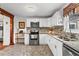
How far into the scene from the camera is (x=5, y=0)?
245 cm

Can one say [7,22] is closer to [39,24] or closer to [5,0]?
[39,24]

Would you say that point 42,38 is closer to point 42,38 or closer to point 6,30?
point 42,38

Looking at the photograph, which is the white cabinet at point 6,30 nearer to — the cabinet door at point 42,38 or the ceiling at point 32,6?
the ceiling at point 32,6

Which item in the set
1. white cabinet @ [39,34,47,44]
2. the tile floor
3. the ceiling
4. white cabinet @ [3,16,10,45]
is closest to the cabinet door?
white cabinet @ [39,34,47,44]

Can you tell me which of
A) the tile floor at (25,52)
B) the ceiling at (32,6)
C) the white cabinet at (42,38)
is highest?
the ceiling at (32,6)

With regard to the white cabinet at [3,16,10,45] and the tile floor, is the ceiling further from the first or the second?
the tile floor

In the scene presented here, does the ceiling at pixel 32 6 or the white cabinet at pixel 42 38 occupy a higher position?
the ceiling at pixel 32 6

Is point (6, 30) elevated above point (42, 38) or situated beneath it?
elevated above

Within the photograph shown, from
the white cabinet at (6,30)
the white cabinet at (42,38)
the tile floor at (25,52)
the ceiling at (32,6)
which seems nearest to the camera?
the ceiling at (32,6)

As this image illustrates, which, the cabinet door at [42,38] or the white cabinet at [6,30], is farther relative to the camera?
the cabinet door at [42,38]

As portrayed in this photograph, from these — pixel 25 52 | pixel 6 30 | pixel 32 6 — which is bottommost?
pixel 25 52

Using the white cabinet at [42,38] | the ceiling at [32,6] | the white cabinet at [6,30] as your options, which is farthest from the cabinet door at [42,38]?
the ceiling at [32,6]

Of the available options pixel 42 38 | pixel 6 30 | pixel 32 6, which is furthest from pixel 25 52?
pixel 42 38

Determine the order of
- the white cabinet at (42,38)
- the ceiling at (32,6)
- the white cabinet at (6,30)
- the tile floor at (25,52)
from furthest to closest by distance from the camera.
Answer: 1. the white cabinet at (42,38)
2. the white cabinet at (6,30)
3. the tile floor at (25,52)
4. the ceiling at (32,6)
